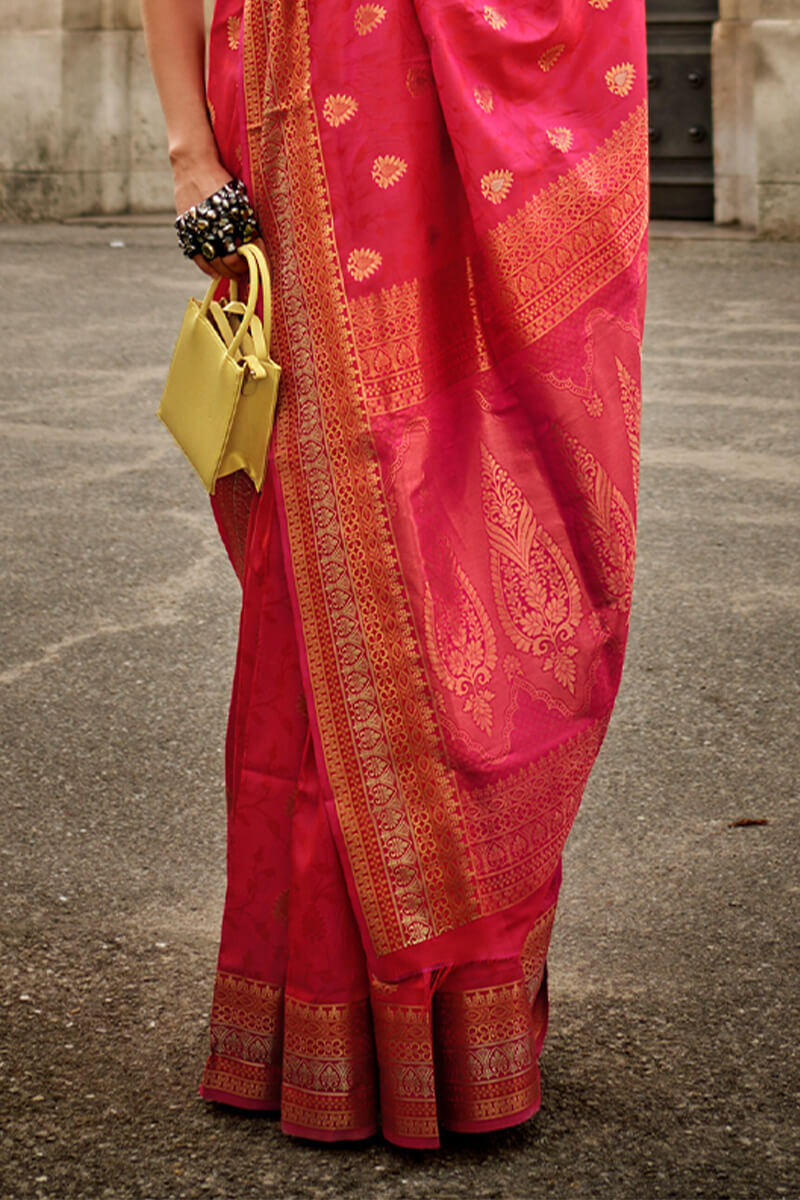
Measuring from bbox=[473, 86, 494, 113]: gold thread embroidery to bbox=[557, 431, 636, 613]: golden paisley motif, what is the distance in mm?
329

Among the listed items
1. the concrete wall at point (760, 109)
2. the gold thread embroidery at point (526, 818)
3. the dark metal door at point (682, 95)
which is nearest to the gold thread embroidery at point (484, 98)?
the gold thread embroidery at point (526, 818)

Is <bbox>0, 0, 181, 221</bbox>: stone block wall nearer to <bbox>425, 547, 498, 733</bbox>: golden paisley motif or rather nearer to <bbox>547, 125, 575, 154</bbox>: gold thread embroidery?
<bbox>547, 125, 575, 154</bbox>: gold thread embroidery

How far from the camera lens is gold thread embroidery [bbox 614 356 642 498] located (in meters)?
1.82

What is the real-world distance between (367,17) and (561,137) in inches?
9.1

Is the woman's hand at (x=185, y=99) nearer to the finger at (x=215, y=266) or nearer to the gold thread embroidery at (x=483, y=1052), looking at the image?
the finger at (x=215, y=266)

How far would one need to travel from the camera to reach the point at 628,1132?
1920 mm

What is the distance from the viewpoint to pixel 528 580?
1805mm

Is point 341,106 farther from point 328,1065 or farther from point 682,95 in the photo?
point 682,95

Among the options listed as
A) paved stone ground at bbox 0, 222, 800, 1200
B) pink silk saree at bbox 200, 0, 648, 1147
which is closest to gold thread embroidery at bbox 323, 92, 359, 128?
pink silk saree at bbox 200, 0, 648, 1147

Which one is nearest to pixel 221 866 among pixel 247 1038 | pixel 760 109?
pixel 247 1038

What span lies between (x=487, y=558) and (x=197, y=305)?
41 cm

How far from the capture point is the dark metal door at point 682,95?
993 centimetres

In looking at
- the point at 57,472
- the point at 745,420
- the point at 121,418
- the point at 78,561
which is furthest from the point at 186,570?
the point at 745,420

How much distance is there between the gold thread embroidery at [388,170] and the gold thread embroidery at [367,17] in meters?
0.12
